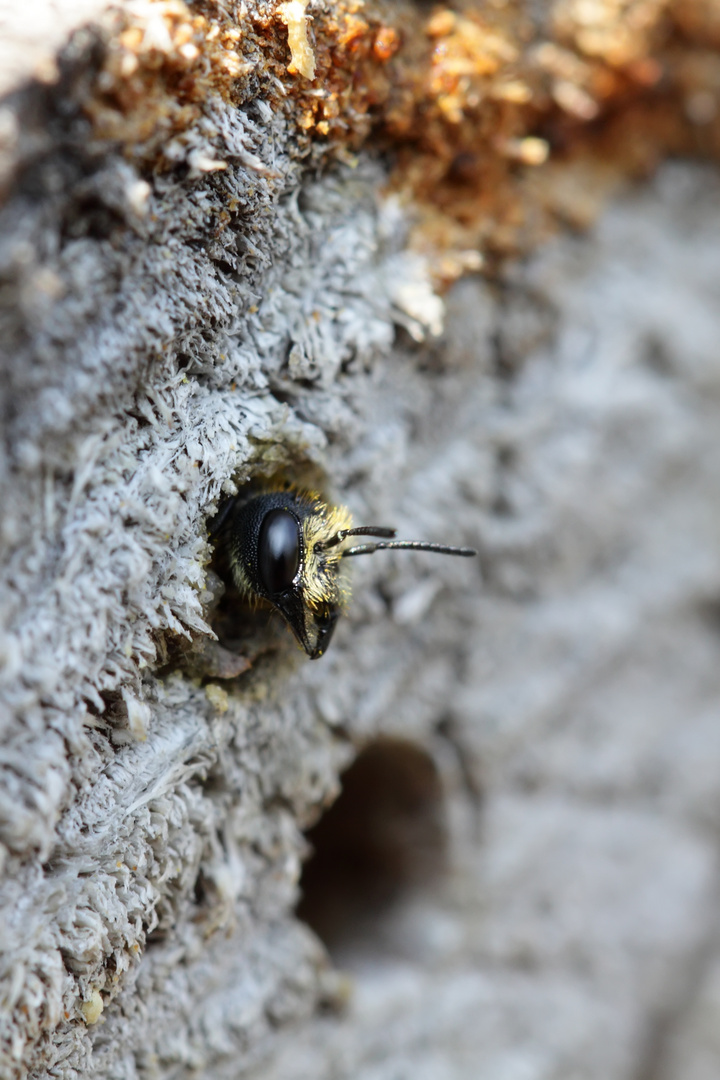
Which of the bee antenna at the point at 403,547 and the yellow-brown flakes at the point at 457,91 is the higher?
the yellow-brown flakes at the point at 457,91

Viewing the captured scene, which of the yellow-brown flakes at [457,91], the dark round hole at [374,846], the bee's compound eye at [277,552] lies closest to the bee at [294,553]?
the bee's compound eye at [277,552]

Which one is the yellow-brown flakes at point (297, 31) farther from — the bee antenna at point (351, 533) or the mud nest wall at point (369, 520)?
the bee antenna at point (351, 533)

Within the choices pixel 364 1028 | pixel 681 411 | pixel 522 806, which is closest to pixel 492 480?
pixel 681 411

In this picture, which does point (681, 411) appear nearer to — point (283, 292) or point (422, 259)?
point (422, 259)

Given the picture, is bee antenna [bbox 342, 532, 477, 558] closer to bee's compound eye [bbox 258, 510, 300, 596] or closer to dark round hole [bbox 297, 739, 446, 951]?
bee's compound eye [bbox 258, 510, 300, 596]

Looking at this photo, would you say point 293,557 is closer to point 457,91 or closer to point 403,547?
point 403,547

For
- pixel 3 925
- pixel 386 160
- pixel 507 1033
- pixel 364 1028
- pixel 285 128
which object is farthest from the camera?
pixel 507 1033

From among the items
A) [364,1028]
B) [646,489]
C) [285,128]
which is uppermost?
[285,128]
